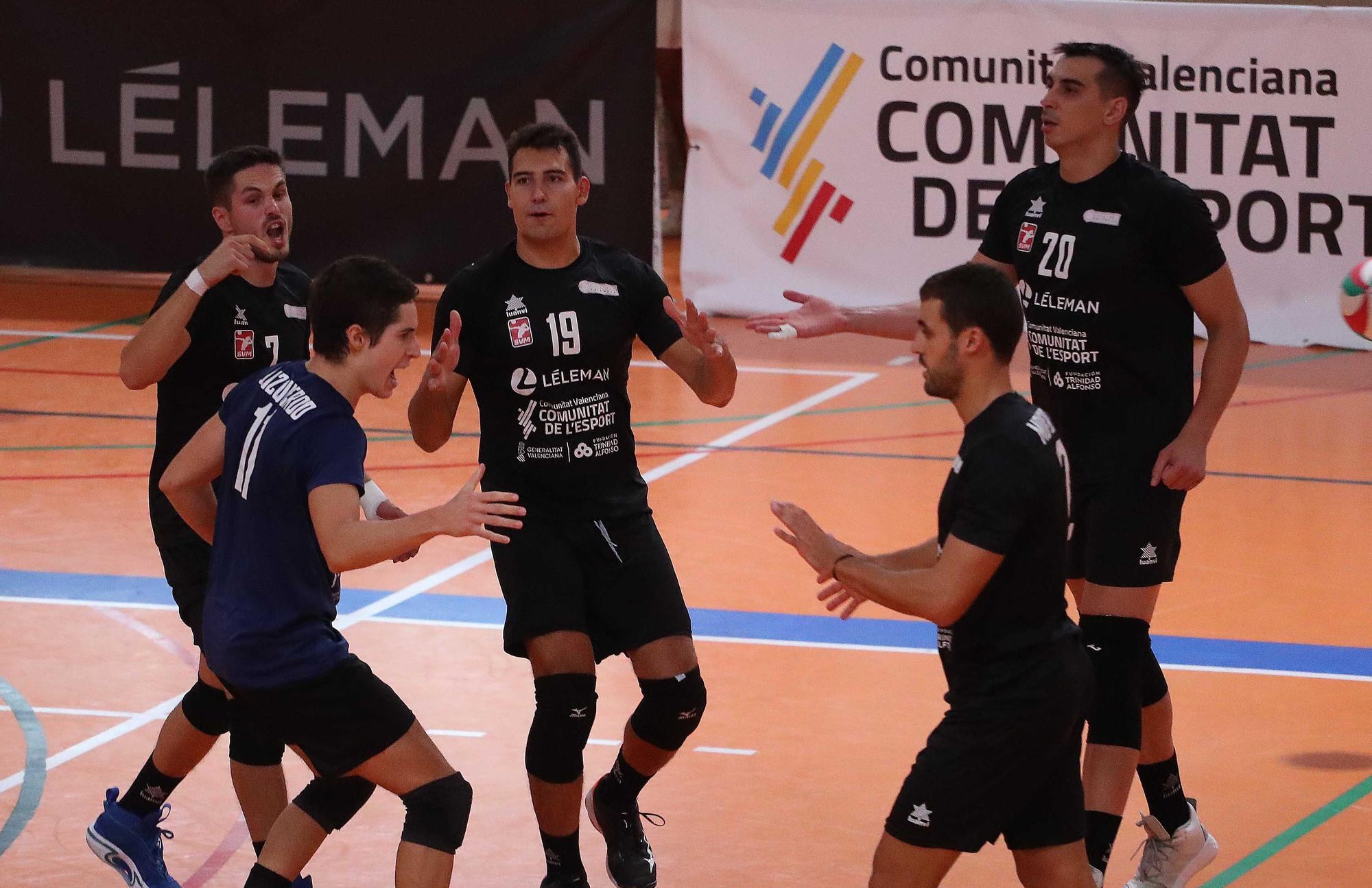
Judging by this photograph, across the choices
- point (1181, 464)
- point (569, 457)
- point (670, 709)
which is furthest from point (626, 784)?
point (1181, 464)

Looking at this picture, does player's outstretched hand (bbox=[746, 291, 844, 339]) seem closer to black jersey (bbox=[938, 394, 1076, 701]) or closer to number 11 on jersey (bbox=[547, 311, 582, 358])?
number 11 on jersey (bbox=[547, 311, 582, 358])

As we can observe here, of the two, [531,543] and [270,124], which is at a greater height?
[270,124]

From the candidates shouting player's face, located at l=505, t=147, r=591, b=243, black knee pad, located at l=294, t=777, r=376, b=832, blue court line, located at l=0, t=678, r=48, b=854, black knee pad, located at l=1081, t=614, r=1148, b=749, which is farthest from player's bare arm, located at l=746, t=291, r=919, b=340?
blue court line, located at l=0, t=678, r=48, b=854

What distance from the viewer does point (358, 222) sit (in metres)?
16.3

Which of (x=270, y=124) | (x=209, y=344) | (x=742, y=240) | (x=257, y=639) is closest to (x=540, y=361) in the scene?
(x=209, y=344)

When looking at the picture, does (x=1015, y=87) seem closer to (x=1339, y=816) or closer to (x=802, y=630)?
(x=802, y=630)

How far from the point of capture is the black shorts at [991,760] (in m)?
4.29

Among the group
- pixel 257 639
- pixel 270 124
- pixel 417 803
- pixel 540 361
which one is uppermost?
pixel 270 124

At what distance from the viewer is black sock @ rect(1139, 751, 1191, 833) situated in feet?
18.6

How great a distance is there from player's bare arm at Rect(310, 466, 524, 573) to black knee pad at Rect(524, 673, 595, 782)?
1193 mm

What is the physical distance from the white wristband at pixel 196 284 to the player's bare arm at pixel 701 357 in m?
1.42

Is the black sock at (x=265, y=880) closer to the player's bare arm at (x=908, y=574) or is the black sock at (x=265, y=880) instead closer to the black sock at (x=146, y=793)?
the black sock at (x=146, y=793)

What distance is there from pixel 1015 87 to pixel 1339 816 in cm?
999

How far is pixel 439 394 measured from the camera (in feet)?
18.2
